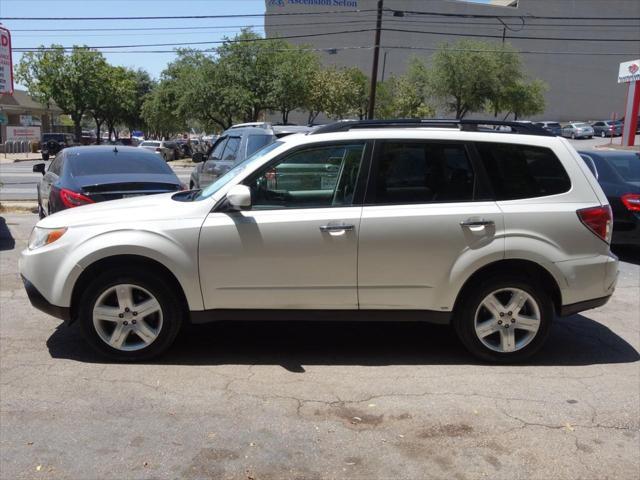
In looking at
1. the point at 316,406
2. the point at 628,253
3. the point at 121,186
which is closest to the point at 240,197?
the point at 316,406

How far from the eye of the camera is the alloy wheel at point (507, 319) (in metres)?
4.71

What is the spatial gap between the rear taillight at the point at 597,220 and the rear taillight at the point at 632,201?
418 cm

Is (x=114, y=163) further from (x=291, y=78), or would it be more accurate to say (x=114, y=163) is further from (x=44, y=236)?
(x=291, y=78)

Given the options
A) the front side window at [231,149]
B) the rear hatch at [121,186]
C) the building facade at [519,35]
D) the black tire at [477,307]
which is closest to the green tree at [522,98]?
the building facade at [519,35]

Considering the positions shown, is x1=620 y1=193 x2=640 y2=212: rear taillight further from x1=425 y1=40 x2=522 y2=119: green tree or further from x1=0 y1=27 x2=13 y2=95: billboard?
x1=425 y1=40 x2=522 y2=119: green tree

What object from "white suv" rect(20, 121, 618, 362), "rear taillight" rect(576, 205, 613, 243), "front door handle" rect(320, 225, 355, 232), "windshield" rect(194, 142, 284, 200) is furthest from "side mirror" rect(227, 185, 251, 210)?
"rear taillight" rect(576, 205, 613, 243)

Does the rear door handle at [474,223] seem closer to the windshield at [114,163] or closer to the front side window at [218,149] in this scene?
the windshield at [114,163]

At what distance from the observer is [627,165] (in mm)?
9266

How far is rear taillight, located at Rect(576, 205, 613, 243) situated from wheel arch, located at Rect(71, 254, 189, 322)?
10.3 feet

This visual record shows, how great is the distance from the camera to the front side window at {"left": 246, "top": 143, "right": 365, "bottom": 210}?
15.3 feet

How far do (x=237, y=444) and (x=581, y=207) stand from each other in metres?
3.13

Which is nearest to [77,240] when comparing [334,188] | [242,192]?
[242,192]

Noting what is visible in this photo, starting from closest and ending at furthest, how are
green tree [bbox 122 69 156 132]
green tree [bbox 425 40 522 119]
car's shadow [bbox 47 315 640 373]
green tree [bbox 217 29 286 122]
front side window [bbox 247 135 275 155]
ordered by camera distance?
1. car's shadow [bbox 47 315 640 373]
2. front side window [bbox 247 135 275 155]
3. green tree [bbox 217 29 286 122]
4. green tree [bbox 425 40 522 119]
5. green tree [bbox 122 69 156 132]

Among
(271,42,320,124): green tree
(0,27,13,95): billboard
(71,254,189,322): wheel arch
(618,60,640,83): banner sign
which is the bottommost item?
(71,254,189,322): wheel arch
